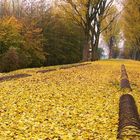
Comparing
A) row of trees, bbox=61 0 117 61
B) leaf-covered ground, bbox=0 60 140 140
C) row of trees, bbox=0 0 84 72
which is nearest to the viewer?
leaf-covered ground, bbox=0 60 140 140

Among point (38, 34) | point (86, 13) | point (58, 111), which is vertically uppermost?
point (86, 13)

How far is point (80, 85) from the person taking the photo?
14992 millimetres

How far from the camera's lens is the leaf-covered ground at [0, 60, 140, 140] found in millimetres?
7312

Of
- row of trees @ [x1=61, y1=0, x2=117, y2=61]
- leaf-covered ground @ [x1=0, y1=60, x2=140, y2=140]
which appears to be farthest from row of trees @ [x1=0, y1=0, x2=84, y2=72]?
leaf-covered ground @ [x1=0, y1=60, x2=140, y2=140]

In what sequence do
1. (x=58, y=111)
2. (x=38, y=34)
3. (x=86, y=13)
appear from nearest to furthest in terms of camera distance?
(x=58, y=111) → (x=86, y=13) → (x=38, y=34)

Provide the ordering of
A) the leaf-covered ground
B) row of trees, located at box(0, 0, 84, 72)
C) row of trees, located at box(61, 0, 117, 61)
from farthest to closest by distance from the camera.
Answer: row of trees, located at box(61, 0, 117, 61) → row of trees, located at box(0, 0, 84, 72) → the leaf-covered ground

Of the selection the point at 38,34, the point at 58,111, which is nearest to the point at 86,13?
the point at 38,34

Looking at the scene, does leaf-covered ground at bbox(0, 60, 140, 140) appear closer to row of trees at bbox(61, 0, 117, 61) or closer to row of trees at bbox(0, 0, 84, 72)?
row of trees at bbox(0, 0, 84, 72)

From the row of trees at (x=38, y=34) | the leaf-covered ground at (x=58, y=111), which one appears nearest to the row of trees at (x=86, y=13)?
the row of trees at (x=38, y=34)

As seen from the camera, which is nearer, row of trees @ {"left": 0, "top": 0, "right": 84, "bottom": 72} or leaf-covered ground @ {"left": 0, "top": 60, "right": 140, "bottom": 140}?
leaf-covered ground @ {"left": 0, "top": 60, "right": 140, "bottom": 140}

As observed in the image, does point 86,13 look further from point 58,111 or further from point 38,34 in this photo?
point 58,111

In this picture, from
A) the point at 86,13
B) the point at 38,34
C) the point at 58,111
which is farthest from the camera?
the point at 38,34

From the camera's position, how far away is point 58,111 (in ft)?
31.4

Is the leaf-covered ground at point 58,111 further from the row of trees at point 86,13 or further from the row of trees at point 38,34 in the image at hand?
the row of trees at point 86,13
